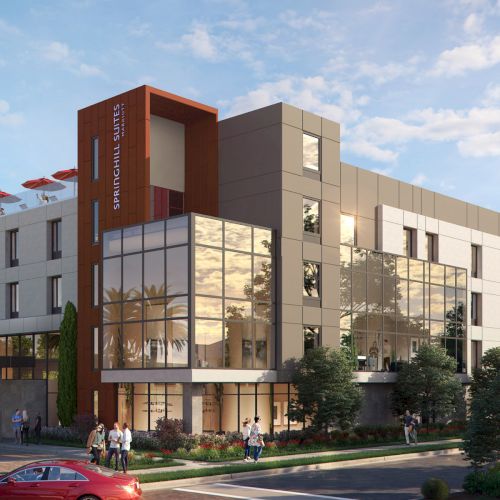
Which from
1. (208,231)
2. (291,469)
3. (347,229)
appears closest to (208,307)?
(208,231)

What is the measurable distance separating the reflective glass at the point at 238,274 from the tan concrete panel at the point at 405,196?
1548cm

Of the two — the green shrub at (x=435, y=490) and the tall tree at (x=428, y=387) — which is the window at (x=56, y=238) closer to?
the tall tree at (x=428, y=387)

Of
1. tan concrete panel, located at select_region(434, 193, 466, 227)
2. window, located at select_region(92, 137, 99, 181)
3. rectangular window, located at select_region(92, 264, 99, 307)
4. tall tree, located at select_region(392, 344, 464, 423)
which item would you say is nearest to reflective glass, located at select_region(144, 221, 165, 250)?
rectangular window, located at select_region(92, 264, 99, 307)

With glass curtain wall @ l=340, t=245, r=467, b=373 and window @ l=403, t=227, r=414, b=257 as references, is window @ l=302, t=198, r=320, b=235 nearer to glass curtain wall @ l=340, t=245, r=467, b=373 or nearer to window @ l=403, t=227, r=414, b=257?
glass curtain wall @ l=340, t=245, r=467, b=373

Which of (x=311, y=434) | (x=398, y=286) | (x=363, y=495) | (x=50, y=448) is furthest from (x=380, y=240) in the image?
(x=363, y=495)

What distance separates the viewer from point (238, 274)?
4241 centimetres

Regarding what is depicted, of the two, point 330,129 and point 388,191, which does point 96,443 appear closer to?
point 330,129

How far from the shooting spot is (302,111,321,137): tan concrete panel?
1810 inches

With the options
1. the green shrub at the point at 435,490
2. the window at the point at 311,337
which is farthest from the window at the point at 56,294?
the green shrub at the point at 435,490

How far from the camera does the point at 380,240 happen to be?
170 feet

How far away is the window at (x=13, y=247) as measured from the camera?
56.3 metres

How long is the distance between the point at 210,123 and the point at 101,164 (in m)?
6.56

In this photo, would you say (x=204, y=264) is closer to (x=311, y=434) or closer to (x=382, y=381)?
(x=311, y=434)

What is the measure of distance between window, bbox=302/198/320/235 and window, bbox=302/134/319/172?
1.87 metres
